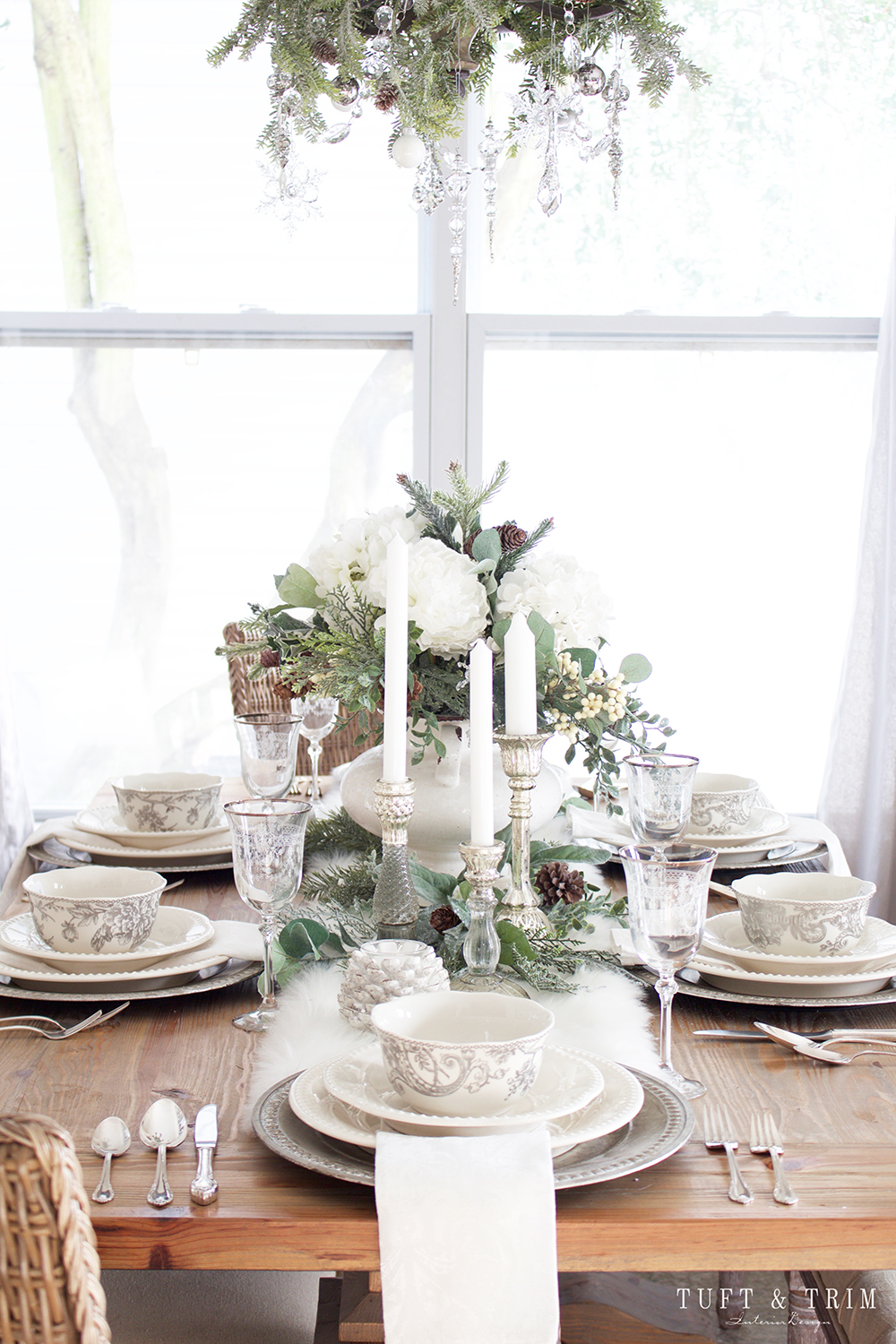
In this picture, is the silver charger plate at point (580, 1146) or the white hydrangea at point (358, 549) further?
the white hydrangea at point (358, 549)

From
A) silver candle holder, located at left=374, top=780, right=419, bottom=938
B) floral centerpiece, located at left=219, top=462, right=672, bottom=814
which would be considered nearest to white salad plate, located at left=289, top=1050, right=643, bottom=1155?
silver candle holder, located at left=374, top=780, right=419, bottom=938

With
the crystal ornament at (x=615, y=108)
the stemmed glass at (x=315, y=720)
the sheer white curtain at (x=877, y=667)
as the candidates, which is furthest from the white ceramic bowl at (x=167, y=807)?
the sheer white curtain at (x=877, y=667)

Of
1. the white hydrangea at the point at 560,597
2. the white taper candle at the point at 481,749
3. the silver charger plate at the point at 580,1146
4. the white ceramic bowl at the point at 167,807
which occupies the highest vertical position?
the white hydrangea at the point at 560,597

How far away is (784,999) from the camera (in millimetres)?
1083

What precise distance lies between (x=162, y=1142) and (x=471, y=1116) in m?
0.21

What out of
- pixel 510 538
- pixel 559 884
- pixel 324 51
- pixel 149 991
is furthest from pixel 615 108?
pixel 149 991

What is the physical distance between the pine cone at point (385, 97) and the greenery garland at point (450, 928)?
2.99 feet

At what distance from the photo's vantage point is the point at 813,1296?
4.22 feet

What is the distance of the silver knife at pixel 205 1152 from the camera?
726 mm

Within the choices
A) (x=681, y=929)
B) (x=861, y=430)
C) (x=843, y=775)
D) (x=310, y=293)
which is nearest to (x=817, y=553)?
(x=861, y=430)

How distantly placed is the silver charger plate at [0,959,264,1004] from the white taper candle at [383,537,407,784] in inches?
9.8

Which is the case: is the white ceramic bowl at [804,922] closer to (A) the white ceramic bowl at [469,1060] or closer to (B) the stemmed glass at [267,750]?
(A) the white ceramic bowl at [469,1060]

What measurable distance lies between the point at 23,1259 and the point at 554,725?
0.82 metres

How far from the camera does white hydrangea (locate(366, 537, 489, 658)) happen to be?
1.24 metres
